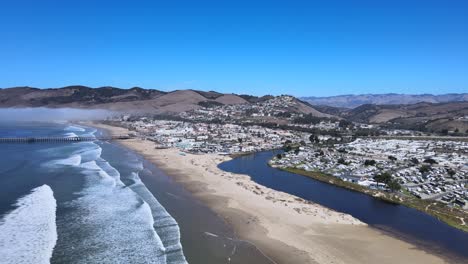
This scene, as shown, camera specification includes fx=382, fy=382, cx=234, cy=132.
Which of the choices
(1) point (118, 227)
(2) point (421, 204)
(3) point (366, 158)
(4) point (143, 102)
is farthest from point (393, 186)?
(4) point (143, 102)

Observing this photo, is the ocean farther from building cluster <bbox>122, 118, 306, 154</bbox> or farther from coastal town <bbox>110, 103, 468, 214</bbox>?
building cluster <bbox>122, 118, 306, 154</bbox>

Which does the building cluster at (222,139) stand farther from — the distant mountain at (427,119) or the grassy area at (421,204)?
the distant mountain at (427,119)

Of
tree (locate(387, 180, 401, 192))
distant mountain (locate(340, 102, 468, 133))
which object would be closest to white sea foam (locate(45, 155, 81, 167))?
tree (locate(387, 180, 401, 192))

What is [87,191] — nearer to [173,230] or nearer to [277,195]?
[173,230]

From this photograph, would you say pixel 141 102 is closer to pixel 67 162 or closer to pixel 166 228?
pixel 67 162

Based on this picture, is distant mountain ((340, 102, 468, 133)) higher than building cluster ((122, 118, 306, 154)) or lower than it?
higher

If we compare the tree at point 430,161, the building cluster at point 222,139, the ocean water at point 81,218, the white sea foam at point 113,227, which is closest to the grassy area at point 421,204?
the tree at point 430,161

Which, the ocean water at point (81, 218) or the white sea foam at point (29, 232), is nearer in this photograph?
the white sea foam at point (29, 232)
